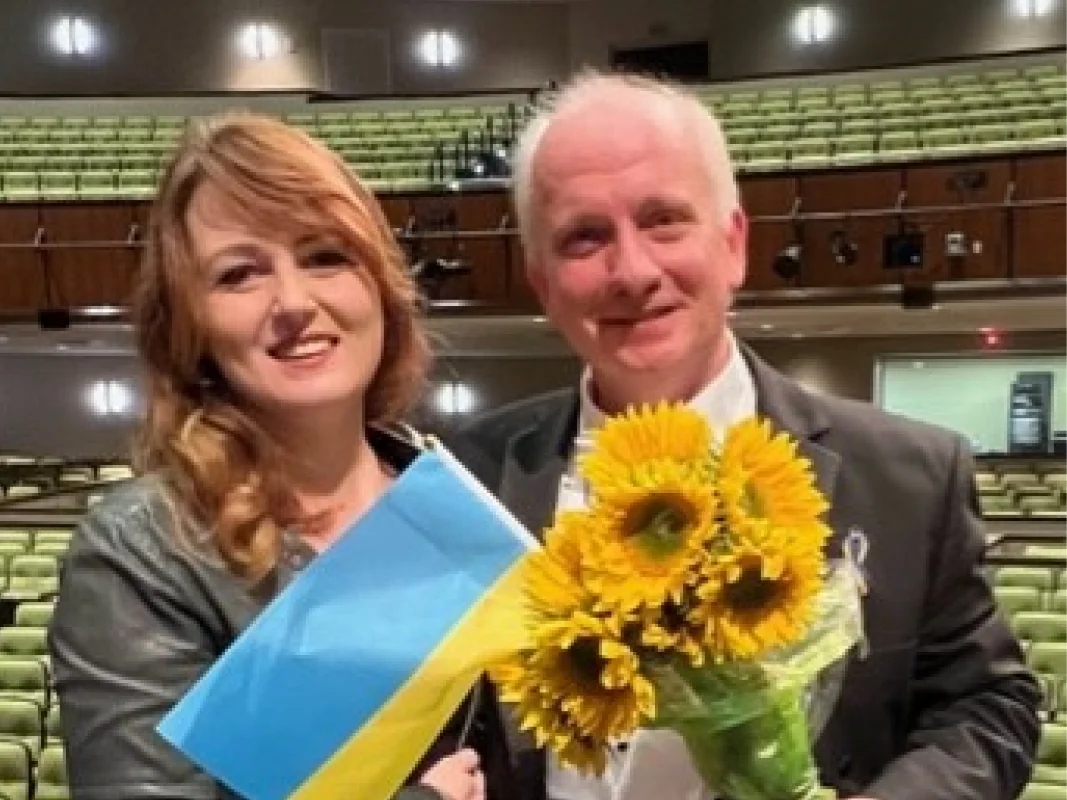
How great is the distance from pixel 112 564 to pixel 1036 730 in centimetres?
77

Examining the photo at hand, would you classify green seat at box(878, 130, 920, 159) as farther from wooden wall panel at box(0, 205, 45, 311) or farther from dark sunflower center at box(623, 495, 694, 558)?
dark sunflower center at box(623, 495, 694, 558)

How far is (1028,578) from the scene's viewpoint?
5.74 metres

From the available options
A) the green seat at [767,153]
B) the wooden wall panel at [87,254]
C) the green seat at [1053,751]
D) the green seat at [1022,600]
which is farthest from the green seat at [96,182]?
the green seat at [1053,751]

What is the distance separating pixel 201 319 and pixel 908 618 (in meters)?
0.64

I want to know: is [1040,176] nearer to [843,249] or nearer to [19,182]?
[843,249]

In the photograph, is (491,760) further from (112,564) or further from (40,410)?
(40,410)

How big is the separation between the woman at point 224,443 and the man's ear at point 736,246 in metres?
0.28

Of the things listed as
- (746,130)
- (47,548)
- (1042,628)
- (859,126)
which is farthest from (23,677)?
(746,130)

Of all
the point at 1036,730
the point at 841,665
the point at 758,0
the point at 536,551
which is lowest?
the point at 1036,730

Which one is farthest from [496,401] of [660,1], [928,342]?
[660,1]

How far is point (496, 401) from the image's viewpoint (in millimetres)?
12258

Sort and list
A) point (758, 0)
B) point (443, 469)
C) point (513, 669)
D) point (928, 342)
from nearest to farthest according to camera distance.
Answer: point (513, 669), point (443, 469), point (928, 342), point (758, 0)

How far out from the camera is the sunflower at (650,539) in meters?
0.81

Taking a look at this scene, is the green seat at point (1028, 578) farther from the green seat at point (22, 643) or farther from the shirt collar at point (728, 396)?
the shirt collar at point (728, 396)
